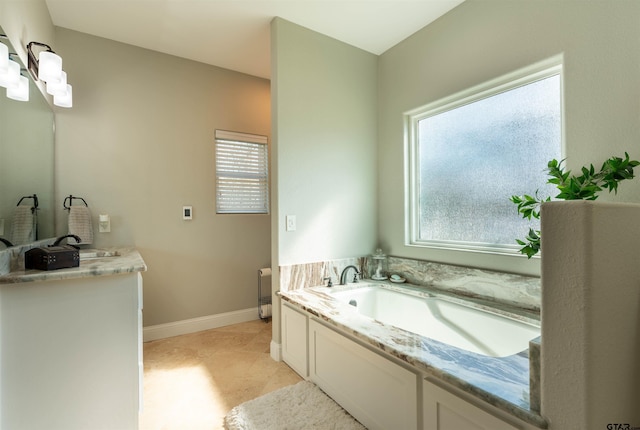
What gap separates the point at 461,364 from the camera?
113cm

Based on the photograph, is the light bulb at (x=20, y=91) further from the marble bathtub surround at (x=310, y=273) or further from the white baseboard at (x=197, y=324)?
the white baseboard at (x=197, y=324)

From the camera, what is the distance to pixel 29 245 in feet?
5.50

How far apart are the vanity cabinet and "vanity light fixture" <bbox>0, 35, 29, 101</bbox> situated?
93 centimetres

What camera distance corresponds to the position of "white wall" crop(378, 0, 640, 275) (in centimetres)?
141

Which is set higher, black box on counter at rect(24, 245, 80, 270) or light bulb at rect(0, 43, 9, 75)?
light bulb at rect(0, 43, 9, 75)

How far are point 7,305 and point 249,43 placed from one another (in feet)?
8.07

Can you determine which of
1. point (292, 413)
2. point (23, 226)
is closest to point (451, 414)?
point (292, 413)

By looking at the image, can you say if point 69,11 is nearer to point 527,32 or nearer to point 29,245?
point 29,245

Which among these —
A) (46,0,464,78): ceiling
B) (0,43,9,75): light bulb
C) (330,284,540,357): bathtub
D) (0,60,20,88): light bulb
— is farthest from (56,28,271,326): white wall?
(330,284,540,357): bathtub

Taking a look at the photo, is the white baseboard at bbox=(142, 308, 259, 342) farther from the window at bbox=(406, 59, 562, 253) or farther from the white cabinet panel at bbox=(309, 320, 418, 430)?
the window at bbox=(406, 59, 562, 253)

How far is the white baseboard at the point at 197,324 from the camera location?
2690mm

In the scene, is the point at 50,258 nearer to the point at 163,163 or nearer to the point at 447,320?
the point at 163,163

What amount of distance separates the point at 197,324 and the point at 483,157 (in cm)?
292

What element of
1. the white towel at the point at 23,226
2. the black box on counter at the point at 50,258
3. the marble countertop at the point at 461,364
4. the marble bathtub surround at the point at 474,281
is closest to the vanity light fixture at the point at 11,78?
the white towel at the point at 23,226
